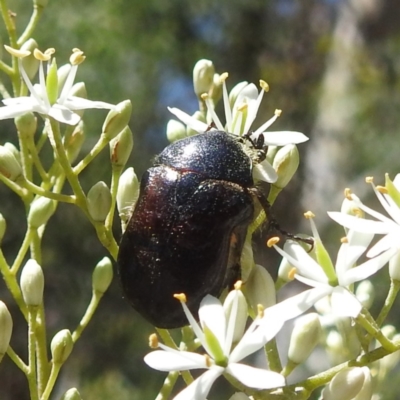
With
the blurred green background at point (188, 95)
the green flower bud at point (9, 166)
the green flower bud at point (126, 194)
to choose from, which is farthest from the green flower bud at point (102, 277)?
the blurred green background at point (188, 95)

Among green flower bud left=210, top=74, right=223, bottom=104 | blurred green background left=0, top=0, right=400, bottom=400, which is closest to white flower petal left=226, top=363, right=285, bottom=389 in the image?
green flower bud left=210, top=74, right=223, bottom=104

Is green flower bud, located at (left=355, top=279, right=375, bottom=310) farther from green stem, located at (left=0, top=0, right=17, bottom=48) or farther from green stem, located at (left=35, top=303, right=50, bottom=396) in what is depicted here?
green stem, located at (left=0, top=0, right=17, bottom=48)

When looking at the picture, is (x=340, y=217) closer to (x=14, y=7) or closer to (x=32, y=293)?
(x=32, y=293)

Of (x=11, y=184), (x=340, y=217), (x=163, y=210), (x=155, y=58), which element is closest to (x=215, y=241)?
(x=163, y=210)

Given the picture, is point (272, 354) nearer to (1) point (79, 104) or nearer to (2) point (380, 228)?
(2) point (380, 228)

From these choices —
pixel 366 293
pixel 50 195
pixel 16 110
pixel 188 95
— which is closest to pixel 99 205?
pixel 50 195

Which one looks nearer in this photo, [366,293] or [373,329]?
[373,329]
